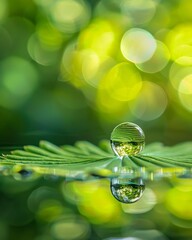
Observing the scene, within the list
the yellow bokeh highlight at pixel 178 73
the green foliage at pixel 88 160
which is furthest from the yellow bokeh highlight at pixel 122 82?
the green foliage at pixel 88 160

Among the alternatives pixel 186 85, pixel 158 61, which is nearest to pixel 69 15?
pixel 158 61

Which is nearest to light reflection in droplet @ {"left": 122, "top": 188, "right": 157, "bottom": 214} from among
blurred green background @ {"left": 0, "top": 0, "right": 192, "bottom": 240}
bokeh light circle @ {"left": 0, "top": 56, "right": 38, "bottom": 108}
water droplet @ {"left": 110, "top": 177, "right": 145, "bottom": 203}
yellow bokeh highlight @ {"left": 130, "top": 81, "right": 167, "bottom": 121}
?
water droplet @ {"left": 110, "top": 177, "right": 145, "bottom": 203}

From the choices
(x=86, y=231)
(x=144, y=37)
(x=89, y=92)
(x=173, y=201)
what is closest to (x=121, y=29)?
(x=144, y=37)

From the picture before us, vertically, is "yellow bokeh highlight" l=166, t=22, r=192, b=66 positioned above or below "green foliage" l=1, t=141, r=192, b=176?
above

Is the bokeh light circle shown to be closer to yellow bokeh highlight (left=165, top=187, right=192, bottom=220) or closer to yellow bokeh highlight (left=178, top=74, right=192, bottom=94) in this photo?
yellow bokeh highlight (left=178, top=74, right=192, bottom=94)

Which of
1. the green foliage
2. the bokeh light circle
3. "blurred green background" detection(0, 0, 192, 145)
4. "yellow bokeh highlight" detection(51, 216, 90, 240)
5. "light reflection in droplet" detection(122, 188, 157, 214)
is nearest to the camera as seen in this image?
"yellow bokeh highlight" detection(51, 216, 90, 240)

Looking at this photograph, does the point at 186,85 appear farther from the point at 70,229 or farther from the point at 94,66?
the point at 70,229

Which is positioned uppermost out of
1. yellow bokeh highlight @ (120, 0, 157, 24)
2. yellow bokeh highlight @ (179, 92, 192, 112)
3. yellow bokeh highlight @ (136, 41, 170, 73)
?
yellow bokeh highlight @ (120, 0, 157, 24)

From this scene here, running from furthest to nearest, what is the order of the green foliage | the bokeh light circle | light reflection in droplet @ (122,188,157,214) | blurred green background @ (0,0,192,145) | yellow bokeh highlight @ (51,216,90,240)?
blurred green background @ (0,0,192,145) < the bokeh light circle < the green foliage < light reflection in droplet @ (122,188,157,214) < yellow bokeh highlight @ (51,216,90,240)

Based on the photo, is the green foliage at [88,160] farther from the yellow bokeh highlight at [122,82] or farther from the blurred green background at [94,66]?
the yellow bokeh highlight at [122,82]
